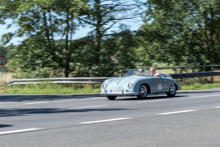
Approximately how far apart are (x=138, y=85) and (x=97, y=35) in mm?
11269

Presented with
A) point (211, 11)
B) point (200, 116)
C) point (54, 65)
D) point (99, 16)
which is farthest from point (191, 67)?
point (200, 116)

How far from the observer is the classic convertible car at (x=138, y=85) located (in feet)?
46.9

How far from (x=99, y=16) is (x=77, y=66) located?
11.7 ft

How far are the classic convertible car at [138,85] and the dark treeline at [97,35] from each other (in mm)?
8772

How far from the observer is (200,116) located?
9242mm

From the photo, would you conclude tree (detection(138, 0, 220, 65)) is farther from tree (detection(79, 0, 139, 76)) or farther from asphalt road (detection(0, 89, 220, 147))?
asphalt road (detection(0, 89, 220, 147))

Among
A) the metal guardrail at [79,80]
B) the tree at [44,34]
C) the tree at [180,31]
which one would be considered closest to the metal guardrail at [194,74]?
the metal guardrail at [79,80]

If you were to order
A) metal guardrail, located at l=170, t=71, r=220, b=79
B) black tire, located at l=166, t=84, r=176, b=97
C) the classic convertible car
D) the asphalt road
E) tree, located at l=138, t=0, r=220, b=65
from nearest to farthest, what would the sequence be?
the asphalt road
the classic convertible car
black tire, located at l=166, t=84, r=176, b=97
metal guardrail, located at l=170, t=71, r=220, b=79
tree, located at l=138, t=0, r=220, b=65

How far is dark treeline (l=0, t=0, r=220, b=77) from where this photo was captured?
24297 mm

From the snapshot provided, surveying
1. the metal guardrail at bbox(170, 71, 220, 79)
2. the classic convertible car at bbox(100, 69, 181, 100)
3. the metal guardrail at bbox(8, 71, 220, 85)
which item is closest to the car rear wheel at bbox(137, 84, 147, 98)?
the classic convertible car at bbox(100, 69, 181, 100)

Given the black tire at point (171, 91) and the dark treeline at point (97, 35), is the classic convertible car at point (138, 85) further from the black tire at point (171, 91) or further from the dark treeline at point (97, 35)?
the dark treeline at point (97, 35)

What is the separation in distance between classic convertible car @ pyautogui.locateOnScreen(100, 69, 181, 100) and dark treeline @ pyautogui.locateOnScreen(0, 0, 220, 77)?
345 inches

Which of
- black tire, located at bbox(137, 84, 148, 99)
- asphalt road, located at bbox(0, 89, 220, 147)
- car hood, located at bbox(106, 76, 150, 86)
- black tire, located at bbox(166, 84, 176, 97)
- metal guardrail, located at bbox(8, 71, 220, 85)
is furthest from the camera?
metal guardrail, located at bbox(8, 71, 220, 85)

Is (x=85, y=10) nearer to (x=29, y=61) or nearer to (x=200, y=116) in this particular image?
(x=29, y=61)
